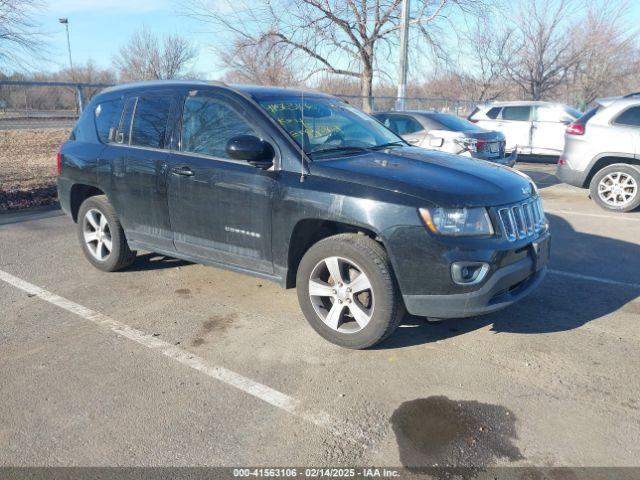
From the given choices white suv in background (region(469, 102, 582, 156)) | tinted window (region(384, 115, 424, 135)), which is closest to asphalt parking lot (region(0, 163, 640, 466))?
tinted window (region(384, 115, 424, 135))

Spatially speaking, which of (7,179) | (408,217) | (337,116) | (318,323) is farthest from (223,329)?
(7,179)

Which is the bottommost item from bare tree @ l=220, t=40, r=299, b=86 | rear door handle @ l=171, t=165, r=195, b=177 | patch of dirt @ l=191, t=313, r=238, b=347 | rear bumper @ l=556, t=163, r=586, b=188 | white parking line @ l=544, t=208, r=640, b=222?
patch of dirt @ l=191, t=313, r=238, b=347

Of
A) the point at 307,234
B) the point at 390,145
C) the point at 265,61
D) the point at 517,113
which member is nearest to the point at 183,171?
the point at 307,234

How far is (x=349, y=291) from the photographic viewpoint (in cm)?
357

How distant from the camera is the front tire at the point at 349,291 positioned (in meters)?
3.40

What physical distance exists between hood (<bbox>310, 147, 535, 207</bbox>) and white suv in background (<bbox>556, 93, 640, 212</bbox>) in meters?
5.18

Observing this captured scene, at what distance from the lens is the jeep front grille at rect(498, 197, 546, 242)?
11.3 ft

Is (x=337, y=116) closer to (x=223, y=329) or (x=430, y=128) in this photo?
(x=223, y=329)

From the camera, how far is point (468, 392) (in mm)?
3123

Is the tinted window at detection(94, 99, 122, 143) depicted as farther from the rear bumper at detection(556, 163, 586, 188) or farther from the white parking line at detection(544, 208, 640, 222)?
the rear bumper at detection(556, 163, 586, 188)

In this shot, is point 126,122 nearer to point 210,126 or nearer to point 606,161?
point 210,126

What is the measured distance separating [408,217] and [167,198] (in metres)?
2.22

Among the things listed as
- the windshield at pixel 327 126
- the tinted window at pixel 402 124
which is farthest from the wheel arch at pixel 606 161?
the windshield at pixel 327 126

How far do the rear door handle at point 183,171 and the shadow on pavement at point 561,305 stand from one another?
206cm
